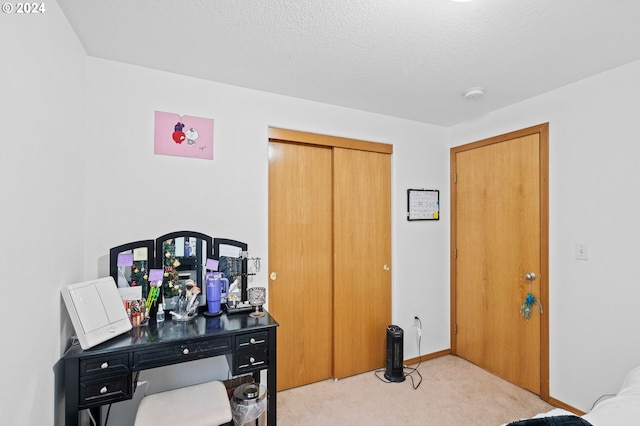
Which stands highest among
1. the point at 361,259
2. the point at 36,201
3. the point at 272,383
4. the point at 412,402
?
the point at 36,201

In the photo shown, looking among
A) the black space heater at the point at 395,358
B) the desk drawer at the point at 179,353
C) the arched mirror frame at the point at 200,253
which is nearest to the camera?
the desk drawer at the point at 179,353

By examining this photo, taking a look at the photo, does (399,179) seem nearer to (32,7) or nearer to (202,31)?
(202,31)

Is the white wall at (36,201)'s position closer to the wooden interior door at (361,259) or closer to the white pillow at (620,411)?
the wooden interior door at (361,259)

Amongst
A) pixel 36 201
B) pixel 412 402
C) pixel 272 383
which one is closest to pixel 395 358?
pixel 412 402

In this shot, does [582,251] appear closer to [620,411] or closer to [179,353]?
→ [620,411]

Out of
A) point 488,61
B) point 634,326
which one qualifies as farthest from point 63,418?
point 634,326

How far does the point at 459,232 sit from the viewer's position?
3.25 meters

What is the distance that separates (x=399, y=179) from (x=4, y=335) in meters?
2.86

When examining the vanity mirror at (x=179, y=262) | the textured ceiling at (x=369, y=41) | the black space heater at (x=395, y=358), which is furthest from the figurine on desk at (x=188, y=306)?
the black space heater at (x=395, y=358)

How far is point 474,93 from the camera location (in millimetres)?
2424

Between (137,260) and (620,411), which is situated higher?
(137,260)

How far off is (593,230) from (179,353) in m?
2.83

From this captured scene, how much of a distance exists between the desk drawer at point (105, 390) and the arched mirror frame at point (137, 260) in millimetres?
539

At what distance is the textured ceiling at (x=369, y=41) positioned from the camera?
1.49 meters
